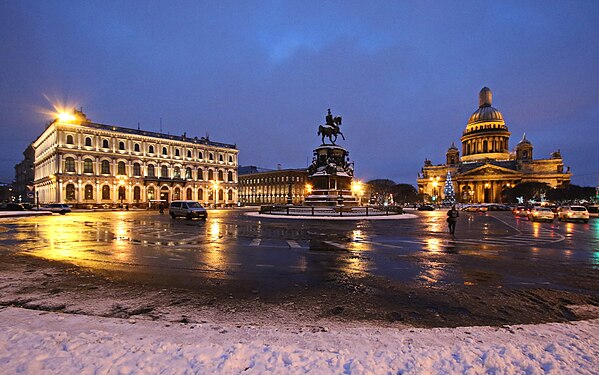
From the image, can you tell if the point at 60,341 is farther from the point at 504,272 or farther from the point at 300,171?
the point at 300,171

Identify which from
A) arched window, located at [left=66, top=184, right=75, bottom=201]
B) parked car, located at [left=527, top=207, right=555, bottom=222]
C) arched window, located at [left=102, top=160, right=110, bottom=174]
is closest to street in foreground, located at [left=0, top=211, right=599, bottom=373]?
parked car, located at [left=527, top=207, right=555, bottom=222]

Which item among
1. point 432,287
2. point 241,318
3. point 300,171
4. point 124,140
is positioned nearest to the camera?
point 241,318

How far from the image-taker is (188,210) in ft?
96.2

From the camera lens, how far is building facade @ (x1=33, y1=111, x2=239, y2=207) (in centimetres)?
6425

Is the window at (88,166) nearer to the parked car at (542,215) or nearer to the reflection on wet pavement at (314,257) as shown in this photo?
the reflection on wet pavement at (314,257)

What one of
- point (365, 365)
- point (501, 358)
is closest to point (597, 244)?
point (501, 358)

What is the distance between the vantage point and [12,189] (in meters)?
148

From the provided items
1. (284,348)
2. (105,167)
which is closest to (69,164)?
(105,167)

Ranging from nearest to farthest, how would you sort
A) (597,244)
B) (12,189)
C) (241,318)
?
(241,318) → (597,244) → (12,189)

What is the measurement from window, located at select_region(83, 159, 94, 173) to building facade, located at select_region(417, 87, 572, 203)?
100675mm

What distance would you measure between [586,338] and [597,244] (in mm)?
12931

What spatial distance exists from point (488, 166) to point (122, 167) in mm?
113917

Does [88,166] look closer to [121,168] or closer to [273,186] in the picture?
[121,168]

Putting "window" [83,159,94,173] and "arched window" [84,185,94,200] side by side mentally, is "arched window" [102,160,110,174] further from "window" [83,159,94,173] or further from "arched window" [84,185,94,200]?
"arched window" [84,185,94,200]
